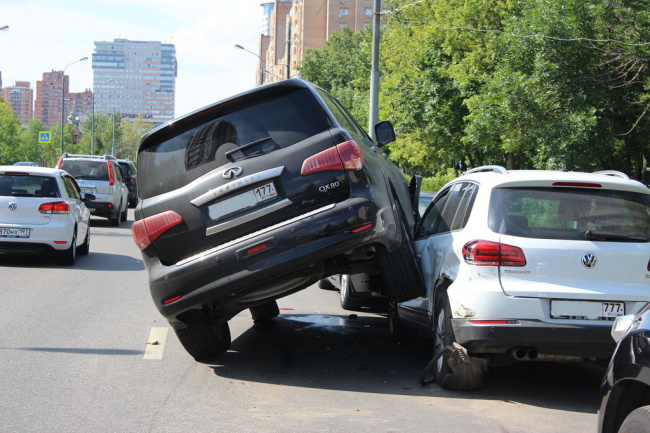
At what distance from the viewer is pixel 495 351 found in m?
5.84

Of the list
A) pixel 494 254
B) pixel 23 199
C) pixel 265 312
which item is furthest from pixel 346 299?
pixel 23 199

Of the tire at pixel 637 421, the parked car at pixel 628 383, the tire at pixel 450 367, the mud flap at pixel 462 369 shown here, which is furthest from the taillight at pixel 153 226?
the tire at pixel 637 421

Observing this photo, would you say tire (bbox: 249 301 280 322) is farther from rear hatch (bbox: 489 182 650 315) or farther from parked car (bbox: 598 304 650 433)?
parked car (bbox: 598 304 650 433)

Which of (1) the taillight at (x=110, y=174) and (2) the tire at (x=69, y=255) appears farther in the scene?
(1) the taillight at (x=110, y=174)

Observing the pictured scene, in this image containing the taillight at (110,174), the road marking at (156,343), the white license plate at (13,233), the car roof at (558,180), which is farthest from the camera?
the taillight at (110,174)

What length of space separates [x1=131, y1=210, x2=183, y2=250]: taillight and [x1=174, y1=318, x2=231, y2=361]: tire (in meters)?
0.85

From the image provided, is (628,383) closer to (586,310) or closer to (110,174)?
(586,310)

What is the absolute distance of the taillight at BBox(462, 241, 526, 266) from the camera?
19.0 ft

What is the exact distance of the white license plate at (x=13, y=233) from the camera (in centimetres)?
1356

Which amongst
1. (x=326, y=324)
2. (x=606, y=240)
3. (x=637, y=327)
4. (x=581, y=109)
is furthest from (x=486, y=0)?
(x=637, y=327)

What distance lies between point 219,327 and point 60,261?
25.9ft

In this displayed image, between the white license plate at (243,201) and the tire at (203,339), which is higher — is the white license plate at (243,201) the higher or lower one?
the higher one

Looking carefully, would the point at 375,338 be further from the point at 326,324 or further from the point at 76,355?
the point at 76,355

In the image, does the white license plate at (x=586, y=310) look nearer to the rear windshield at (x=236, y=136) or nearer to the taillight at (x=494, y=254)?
the taillight at (x=494, y=254)
